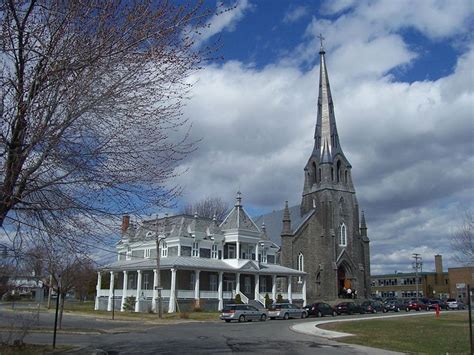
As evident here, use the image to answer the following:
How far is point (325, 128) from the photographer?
76.5 meters

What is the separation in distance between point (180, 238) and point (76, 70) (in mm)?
39254

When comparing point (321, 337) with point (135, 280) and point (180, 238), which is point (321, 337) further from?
point (135, 280)

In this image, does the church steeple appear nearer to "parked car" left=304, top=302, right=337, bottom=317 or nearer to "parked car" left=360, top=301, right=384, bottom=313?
"parked car" left=360, top=301, right=384, bottom=313

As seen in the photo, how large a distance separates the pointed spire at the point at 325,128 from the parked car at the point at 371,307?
24.3 m

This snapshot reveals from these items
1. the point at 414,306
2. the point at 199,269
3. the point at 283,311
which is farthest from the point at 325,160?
the point at 283,311

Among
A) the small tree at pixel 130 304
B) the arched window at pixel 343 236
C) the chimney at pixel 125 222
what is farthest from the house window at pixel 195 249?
the chimney at pixel 125 222

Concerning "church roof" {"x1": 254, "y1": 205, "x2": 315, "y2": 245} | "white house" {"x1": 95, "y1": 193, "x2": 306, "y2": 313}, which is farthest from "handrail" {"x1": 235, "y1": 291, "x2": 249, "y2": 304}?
"church roof" {"x1": 254, "y1": 205, "x2": 315, "y2": 245}

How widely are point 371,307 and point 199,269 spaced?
19593mm

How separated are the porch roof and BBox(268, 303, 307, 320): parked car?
7982mm

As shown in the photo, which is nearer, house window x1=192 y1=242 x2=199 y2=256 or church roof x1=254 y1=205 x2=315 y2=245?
house window x1=192 y1=242 x2=199 y2=256

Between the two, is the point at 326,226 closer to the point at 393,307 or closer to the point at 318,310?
the point at 393,307

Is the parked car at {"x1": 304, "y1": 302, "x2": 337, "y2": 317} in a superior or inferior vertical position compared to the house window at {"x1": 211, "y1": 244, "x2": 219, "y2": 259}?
inferior

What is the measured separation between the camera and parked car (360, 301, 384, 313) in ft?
173

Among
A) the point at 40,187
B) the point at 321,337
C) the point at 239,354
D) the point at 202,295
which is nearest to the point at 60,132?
the point at 40,187
